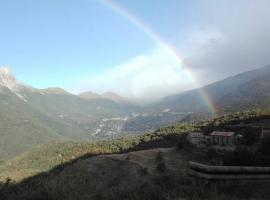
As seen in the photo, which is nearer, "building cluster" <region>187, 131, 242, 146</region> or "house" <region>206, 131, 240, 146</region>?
"house" <region>206, 131, 240, 146</region>

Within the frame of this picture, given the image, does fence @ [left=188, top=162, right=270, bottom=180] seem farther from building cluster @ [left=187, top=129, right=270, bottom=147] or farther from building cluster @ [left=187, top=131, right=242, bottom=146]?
building cluster @ [left=187, top=131, right=242, bottom=146]

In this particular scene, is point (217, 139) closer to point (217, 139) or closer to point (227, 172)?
point (217, 139)

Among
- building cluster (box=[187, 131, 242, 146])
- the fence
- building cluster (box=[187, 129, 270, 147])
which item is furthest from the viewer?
building cluster (box=[187, 131, 242, 146])

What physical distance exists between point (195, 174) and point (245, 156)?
7581 millimetres

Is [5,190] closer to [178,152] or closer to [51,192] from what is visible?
[51,192]

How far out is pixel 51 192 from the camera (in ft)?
44.1

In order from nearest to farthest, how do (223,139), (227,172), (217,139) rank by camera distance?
(227,172) < (223,139) < (217,139)

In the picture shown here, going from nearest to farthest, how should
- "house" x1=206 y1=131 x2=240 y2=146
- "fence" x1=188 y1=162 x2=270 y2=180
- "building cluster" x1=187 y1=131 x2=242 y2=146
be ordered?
"fence" x1=188 y1=162 x2=270 y2=180 → "house" x1=206 y1=131 x2=240 y2=146 → "building cluster" x1=187 y1=131 x2=242 y2=146

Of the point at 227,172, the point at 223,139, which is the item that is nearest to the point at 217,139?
the point at 223,139

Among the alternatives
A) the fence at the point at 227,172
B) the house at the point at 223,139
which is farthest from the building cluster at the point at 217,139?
the fence at the point at 227,172

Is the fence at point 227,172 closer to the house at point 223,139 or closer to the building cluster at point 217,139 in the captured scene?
the building cluster at point 217,139

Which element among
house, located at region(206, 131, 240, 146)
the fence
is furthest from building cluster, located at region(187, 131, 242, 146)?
the fence

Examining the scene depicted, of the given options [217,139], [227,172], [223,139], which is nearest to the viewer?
[227,172]

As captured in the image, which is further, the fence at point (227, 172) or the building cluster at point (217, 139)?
the building cluster at point (217, 139)
